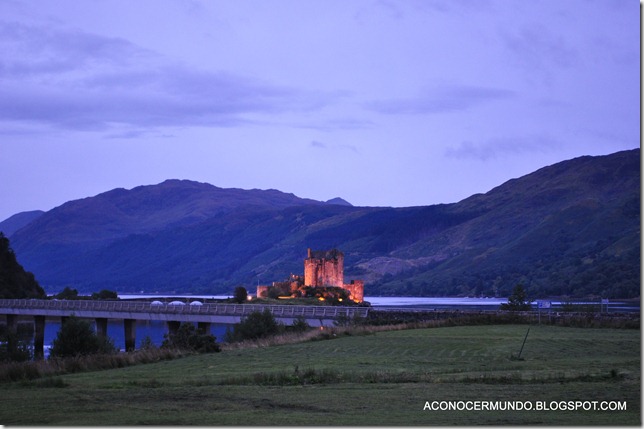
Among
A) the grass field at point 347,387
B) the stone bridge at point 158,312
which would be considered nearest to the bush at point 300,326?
the stone bridge at point 158,312

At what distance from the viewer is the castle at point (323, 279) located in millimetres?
178000

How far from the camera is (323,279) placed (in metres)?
181

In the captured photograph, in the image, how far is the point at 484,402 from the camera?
27391 millimetres

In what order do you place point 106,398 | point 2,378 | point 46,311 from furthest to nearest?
1. point 46,311
2. point 2,378
3. point 106,398

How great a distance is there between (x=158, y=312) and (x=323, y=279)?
228 feet

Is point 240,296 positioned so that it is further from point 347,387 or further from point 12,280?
point 347,387

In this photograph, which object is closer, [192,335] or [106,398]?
[106,398]

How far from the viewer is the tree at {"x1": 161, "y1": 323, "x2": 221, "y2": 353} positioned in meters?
56.8

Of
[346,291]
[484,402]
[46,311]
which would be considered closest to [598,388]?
[484,402]

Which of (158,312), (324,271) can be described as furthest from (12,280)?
(158,312)

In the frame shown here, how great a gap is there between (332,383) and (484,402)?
27.6ft

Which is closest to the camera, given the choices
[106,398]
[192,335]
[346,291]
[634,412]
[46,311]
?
[634,412]

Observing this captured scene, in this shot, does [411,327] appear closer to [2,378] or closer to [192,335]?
[192,335]

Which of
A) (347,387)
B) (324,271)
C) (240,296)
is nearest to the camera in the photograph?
Answer: (347,387)
